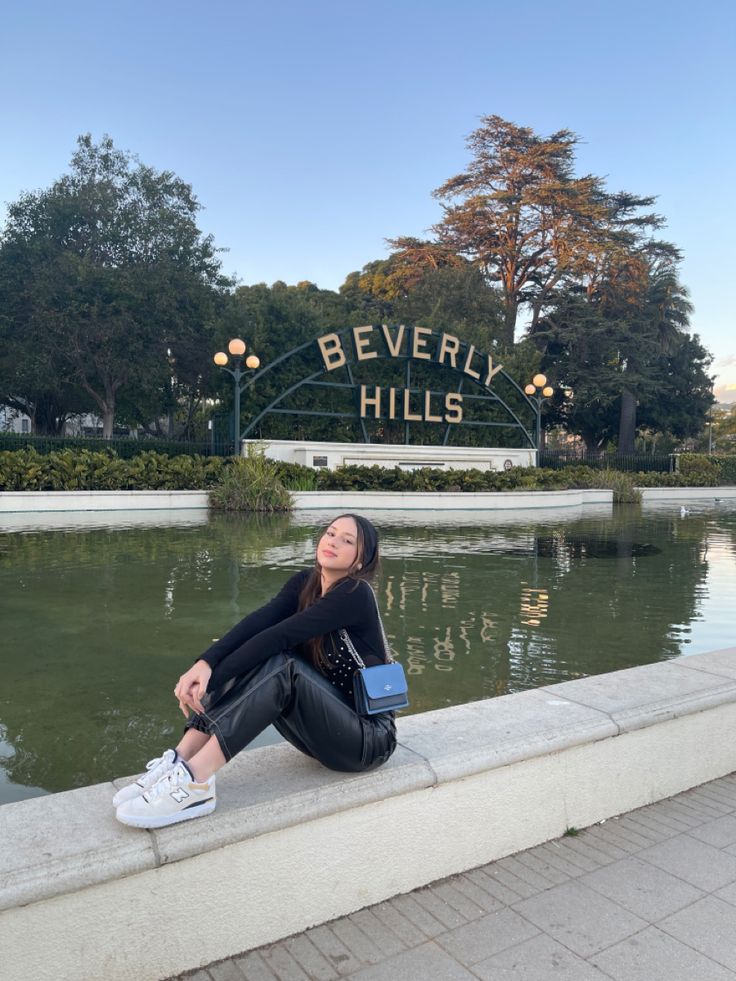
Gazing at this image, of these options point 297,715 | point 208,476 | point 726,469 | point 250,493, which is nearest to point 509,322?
point 726,469

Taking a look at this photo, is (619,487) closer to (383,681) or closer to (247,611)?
(247,611)

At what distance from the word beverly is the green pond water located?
35.7 ft

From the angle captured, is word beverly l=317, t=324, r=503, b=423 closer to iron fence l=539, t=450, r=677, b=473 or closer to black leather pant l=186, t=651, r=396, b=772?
iron fence l=539, t=450, r=677, b=473

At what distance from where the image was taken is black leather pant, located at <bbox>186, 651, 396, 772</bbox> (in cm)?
245

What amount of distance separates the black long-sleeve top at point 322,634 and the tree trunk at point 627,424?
1676 inches

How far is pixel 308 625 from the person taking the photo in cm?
264

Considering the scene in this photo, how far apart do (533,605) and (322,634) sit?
220 inches

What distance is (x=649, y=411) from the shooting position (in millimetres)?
45969

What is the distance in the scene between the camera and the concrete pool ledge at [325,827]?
2.01 m

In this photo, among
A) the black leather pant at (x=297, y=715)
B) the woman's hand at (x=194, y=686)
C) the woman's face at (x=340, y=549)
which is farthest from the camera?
the woman's face at (x=340, y=549)

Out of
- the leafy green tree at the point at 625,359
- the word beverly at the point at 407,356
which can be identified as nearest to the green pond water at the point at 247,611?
the word beverly at the point at 407,356

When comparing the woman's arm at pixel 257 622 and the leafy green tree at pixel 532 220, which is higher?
the leafy green tree at pixel 532 220

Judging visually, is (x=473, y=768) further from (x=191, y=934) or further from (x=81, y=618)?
(x=81, y=618)

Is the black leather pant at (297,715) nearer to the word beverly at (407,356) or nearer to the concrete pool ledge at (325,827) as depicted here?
the concrete pool ledge at (325,827)
